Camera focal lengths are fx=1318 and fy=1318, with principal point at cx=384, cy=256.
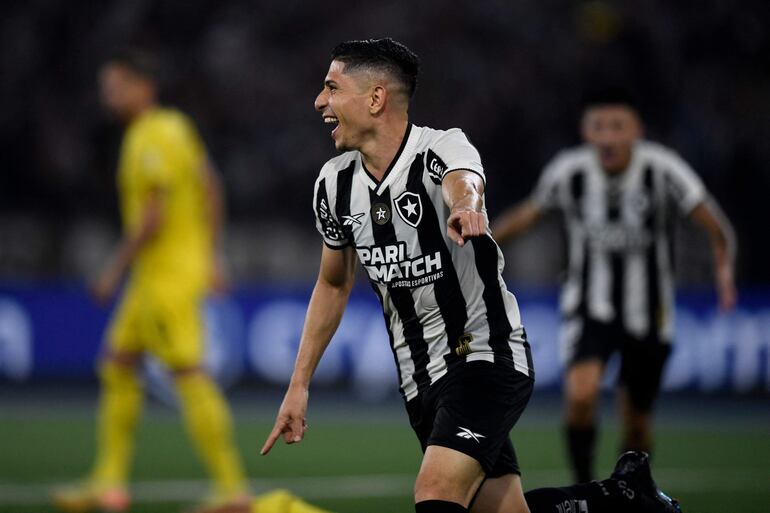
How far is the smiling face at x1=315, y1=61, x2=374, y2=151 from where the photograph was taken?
4438mm

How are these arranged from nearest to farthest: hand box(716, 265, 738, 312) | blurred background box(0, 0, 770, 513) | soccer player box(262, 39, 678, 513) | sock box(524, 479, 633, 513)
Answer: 1. soccer player box(262, 39, 678, 513)
2. sock box(524, 479, 633, 513)
3. hand box(716, 265, 738, 312)
4. blurred background box(0, 0, 770, 513)

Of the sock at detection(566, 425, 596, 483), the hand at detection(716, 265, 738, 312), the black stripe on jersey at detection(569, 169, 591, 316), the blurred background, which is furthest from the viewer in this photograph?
the blurred background

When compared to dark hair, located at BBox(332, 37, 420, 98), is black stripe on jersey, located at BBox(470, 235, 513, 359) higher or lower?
lower

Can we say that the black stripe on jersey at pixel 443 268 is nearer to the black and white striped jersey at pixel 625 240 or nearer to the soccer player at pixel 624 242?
the soccer player at pixel 624 242

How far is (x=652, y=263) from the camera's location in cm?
728

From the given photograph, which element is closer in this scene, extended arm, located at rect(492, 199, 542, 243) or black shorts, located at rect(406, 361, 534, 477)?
black shorts, located at rect(406, 361, 534, 477)

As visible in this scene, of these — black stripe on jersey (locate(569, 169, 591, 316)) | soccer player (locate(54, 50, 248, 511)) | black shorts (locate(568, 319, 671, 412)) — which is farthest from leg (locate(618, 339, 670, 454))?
soccer player (locate(54, 50, 248, 511))

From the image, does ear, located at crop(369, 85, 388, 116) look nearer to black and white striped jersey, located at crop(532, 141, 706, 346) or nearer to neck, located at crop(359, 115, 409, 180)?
neck, located at crop(359, 115, 409, 180)

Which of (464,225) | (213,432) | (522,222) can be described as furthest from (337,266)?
(522,222)

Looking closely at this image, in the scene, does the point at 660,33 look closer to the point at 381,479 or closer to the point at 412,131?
the point at 381,479

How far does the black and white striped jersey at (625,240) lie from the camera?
7.20 meters

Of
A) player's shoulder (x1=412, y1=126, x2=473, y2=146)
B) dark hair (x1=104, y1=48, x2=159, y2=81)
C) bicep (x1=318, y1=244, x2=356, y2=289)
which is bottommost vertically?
bicep (x1=318, y1=244, x2=356, y2=289)

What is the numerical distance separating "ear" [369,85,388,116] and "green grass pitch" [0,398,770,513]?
332cm

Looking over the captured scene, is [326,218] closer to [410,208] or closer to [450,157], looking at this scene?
[410,208]
